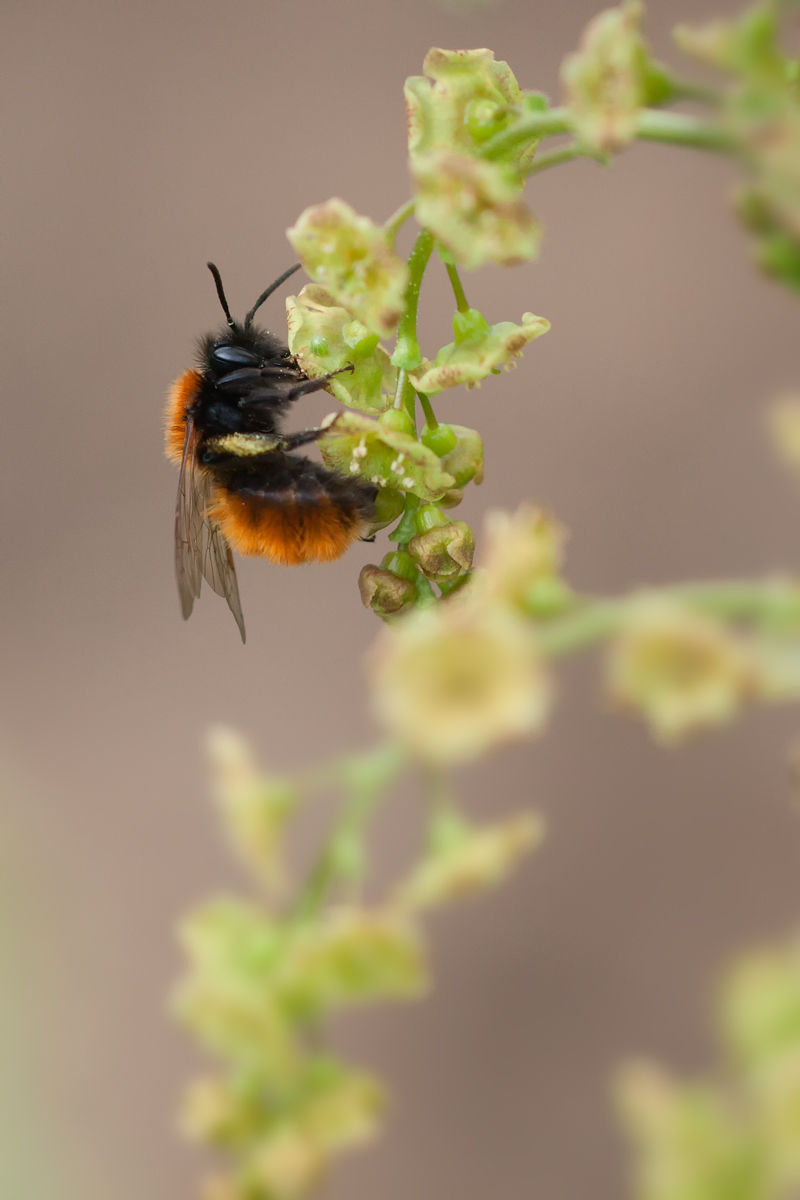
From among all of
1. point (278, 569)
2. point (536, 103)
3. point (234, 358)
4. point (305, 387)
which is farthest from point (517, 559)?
point (278, 569)

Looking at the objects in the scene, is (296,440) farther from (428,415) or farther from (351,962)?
(351,962)

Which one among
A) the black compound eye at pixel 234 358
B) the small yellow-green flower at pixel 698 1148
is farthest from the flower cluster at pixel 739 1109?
the black compound eye at pixel 234 358

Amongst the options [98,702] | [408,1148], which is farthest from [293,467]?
[98,702]

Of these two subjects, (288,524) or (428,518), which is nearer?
(428,518)

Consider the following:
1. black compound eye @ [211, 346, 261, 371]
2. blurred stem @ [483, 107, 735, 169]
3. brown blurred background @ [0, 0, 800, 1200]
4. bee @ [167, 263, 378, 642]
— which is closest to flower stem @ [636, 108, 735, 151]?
blurred stem @ [483, 107, 735, 169]

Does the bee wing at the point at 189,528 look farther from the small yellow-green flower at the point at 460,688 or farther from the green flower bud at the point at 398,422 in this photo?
the small yellow-green flower at the point at 460,688

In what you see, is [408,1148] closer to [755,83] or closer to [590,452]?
[590,452]
